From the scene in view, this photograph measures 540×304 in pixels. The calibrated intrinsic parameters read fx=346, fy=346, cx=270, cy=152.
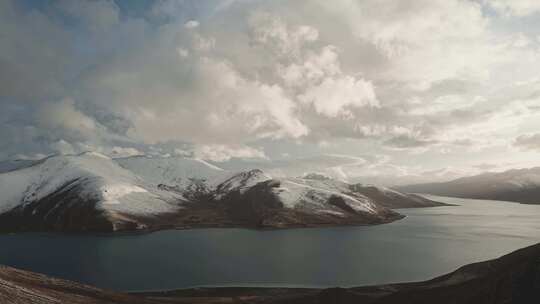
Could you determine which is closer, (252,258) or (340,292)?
(340,292)

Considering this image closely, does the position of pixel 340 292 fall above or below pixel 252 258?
above

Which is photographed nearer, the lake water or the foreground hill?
the foreground hill

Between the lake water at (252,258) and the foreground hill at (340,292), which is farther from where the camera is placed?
the lake water at (252,258)

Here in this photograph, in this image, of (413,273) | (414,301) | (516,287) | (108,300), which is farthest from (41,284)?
(413,273)

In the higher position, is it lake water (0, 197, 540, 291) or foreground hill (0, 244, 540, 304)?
foreground hill (0, 244, 540, 304)

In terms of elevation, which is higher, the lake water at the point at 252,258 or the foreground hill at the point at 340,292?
the foreground hill at the point at 340,292
